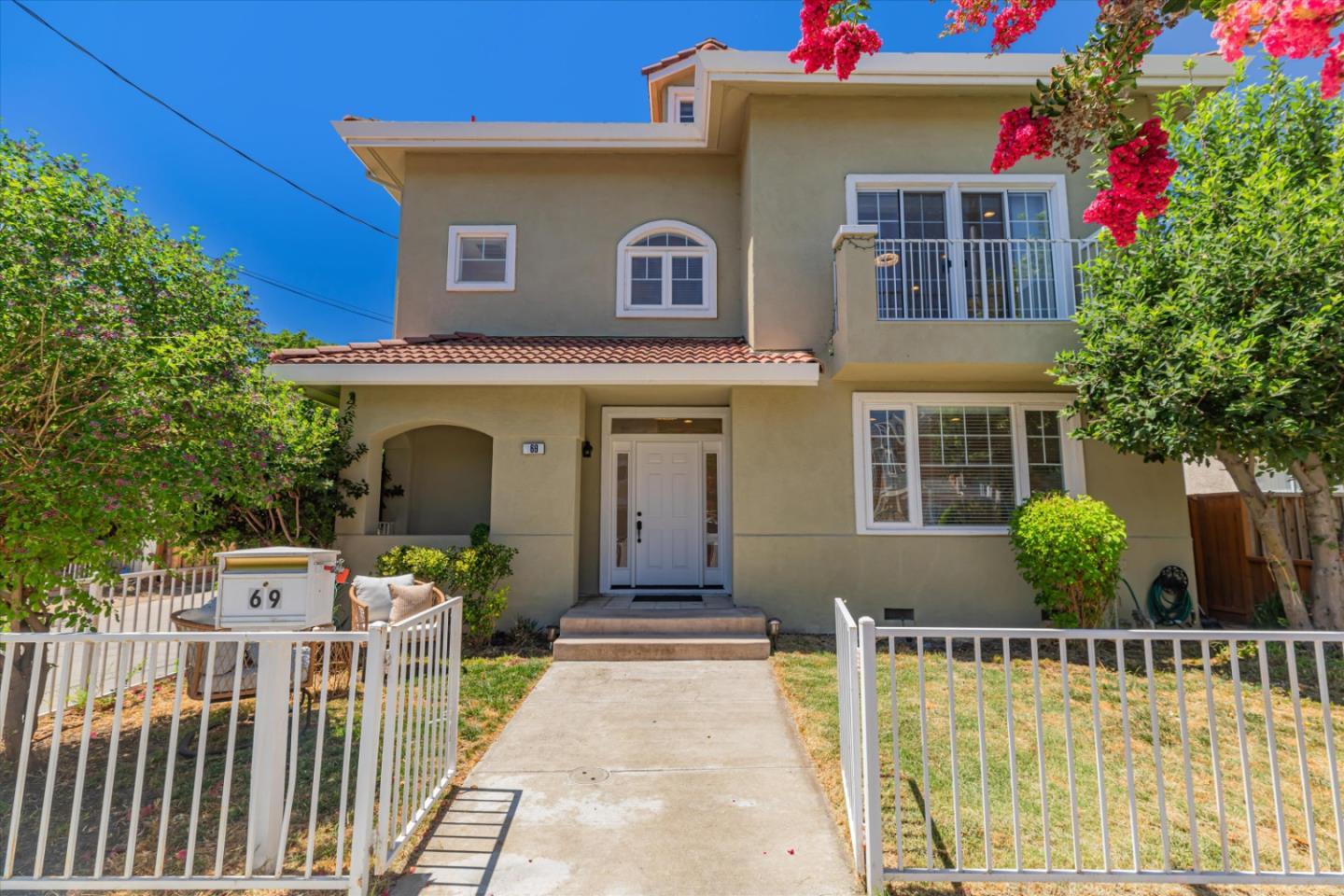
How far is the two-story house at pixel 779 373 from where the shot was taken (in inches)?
338

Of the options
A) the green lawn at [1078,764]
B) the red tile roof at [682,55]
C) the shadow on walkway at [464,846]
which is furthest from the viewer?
the red tile roof at [682,55]

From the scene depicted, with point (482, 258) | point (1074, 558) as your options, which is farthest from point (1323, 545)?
point (482, 258)

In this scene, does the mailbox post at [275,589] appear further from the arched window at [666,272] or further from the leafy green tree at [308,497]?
the arched window at [666,272]

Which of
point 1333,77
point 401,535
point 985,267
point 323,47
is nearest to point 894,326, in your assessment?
point 985,267

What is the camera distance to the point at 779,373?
8.41 m

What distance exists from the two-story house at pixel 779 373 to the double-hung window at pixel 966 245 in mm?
33

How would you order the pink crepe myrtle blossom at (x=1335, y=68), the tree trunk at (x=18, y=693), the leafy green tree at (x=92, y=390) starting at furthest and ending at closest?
the tree trunk at (x=18, y=693)
the leafy green tree at (x=92, y=390)
the pink crepe myrtle blossom at (x=1335, y=68)

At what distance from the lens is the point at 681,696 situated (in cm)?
619

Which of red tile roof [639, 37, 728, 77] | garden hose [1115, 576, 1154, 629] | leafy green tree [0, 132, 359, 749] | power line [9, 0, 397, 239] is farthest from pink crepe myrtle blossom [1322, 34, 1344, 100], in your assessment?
→ red tile roof [639, 37, 728, 77]

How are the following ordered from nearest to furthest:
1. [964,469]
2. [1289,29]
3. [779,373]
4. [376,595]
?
[1289,29], [376,595], [779,373], [964,469]

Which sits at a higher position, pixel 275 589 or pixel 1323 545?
pixel 1323 545

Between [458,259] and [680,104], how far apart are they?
21.6 ft

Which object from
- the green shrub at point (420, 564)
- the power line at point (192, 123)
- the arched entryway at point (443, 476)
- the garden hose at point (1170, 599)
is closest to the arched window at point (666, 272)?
the arched entryway at point (443, 476)

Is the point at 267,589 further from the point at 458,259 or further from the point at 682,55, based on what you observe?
the point at 682,55
